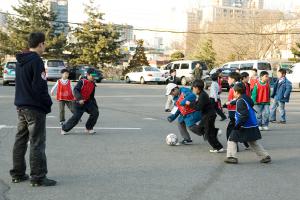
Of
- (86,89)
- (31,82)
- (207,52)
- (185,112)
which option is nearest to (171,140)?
(185,112)

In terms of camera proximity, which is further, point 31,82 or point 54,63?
point 54,63

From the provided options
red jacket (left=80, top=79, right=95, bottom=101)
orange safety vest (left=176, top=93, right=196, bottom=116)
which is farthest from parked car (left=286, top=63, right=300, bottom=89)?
orange safety vest (left=176, top=93, right=196, bottom=116)

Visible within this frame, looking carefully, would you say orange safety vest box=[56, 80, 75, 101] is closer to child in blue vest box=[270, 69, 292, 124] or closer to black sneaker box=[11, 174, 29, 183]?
black sneaker box=[11, 174, 29, 183]

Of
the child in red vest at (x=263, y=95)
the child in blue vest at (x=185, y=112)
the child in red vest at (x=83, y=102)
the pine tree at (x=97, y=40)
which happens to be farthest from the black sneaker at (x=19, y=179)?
the pine tree at (x=97, y=40)

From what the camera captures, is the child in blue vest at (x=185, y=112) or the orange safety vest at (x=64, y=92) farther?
the orange safety vest at (x=64, y=92)

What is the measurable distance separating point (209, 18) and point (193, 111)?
62405 millimetres

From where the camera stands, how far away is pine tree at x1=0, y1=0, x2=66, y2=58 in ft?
167

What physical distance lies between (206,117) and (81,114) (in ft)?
10.3

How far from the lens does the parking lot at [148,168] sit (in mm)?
5641

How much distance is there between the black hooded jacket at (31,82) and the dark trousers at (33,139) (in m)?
0.13

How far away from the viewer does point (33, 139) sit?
575 cm

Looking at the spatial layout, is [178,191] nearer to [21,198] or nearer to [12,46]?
[21,198]

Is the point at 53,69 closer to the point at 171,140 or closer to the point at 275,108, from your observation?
the point at 275,108

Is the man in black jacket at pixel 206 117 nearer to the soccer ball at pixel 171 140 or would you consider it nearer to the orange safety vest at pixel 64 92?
the soccer ball at pixel 171 140
